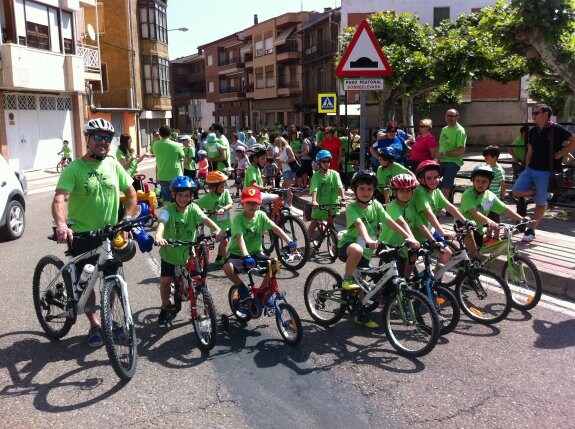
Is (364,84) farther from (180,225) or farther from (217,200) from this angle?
(180,225)

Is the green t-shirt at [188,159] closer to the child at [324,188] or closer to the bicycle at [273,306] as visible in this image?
the child at [324,188]

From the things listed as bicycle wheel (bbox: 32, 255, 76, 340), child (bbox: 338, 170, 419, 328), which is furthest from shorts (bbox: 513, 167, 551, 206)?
bicycle wheel (bbox: 32, 255, 76, 340)

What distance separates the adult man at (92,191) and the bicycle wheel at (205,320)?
88cm

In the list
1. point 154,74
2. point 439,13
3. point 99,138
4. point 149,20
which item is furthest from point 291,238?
point 149,20

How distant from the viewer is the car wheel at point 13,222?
9.81 meters

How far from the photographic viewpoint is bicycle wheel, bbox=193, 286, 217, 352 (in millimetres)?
4824

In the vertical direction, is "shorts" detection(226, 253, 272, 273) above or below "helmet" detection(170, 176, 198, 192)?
below

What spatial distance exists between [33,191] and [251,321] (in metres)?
15.6

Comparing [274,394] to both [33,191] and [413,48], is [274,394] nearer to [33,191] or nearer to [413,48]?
[33,191]

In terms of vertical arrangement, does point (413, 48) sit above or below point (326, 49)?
below

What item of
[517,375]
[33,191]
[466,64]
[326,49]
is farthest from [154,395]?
[326,49]

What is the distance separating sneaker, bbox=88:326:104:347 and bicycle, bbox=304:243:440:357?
1.97 meters

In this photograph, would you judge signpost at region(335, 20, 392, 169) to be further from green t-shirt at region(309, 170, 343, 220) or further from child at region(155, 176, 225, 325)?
child at region(155, 176, 225, 325)

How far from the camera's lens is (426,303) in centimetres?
464
